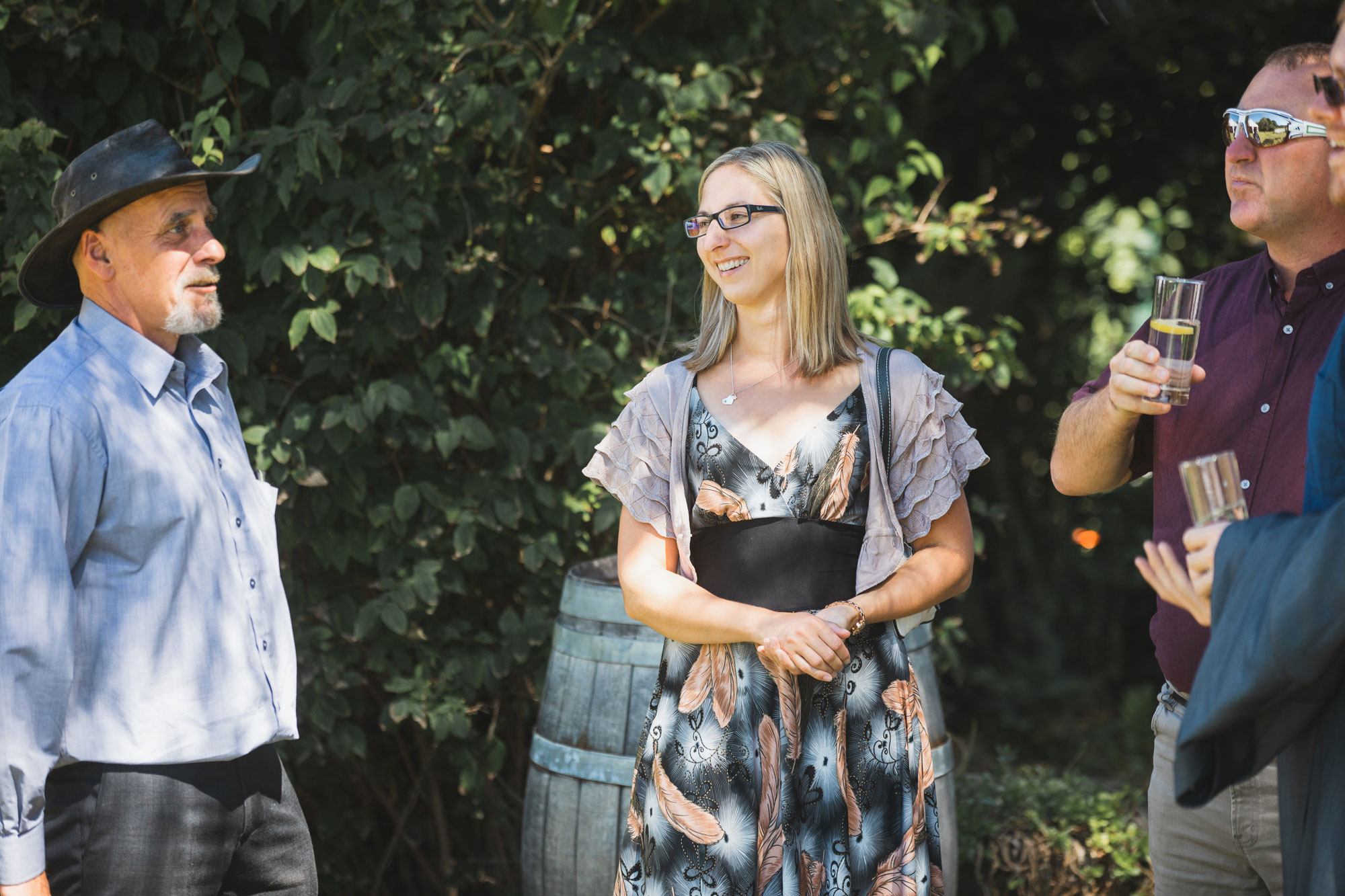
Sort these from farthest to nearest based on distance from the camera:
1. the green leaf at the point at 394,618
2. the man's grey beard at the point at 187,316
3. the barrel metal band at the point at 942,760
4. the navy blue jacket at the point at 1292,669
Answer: the green leaf at the point at 394,618
the barrel metal band at the point at 942,760
the man's grey beard at the point at 187,316
the navy blue jacket at the point at 1292,669

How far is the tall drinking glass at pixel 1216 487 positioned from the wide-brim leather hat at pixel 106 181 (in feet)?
5.42

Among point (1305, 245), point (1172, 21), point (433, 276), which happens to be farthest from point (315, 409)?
point (1172, 21)

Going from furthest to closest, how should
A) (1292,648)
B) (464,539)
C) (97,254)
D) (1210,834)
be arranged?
(464,539)
(97,254)
(1210,834)
(1292,648)

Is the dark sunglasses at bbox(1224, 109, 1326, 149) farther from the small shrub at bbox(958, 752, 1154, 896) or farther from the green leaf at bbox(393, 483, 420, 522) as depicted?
the small shrub at bbox(958, 752, 1154, 896)

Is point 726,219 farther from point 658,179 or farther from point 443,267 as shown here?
point 443,267

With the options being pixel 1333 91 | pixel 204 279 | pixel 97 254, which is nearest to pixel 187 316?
pixel 204 279

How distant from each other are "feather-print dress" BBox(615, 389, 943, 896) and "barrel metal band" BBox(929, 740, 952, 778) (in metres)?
→ 0.71

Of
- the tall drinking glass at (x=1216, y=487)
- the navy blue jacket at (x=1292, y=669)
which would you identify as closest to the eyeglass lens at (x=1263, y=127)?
the navy blue jacket at (x=1292, y=669)

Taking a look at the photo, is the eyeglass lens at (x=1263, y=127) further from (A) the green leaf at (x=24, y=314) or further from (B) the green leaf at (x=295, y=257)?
(A) the green leaf at (x=24, y=314)

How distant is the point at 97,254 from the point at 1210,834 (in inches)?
82.3

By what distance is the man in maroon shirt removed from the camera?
6.03ft

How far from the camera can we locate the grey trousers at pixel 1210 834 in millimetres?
1882

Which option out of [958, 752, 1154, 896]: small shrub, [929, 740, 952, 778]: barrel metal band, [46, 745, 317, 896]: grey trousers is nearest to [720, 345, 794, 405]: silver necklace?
[46, 745, 317, 896]: grey trousers

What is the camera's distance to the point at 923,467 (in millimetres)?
2121
